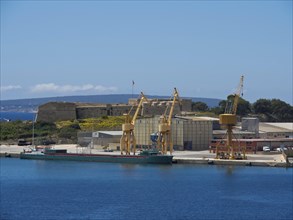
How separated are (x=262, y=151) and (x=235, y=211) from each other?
1155 inches

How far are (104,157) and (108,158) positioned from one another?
1.27 ft

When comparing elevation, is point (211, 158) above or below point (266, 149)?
below

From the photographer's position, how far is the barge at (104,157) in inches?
2287

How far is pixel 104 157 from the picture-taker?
198ft

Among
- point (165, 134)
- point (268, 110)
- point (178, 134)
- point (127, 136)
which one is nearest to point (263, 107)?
point (268, 110)

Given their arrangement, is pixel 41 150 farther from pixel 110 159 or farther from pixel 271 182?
pixel 271 182

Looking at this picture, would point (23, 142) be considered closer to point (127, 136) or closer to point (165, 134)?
point (127, 136)

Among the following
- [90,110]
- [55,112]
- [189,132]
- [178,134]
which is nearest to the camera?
[189,132]

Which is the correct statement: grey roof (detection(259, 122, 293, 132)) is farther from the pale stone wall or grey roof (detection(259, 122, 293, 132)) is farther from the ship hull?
the pale stone wall

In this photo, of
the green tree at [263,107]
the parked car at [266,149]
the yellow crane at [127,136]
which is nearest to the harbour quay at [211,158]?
the parked car at [266,149]

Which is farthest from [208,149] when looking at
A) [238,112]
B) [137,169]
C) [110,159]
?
[238,112]

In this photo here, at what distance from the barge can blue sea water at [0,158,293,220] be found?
193 centimetres

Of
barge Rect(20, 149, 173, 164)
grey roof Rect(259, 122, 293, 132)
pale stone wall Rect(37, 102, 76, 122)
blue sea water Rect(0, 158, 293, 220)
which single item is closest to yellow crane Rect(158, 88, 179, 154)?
barge Rect(20, 149, 173, 164)

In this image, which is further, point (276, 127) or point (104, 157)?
point (276, 127)
